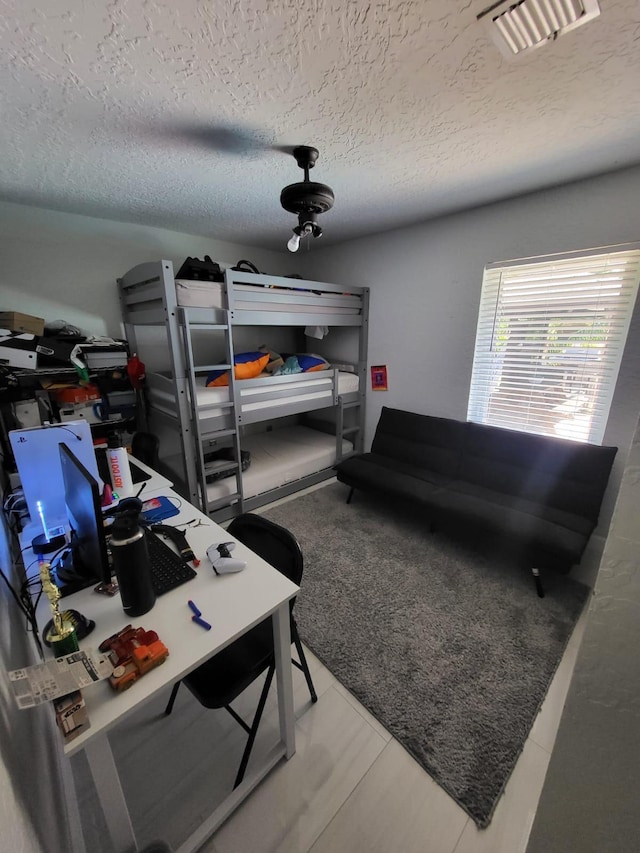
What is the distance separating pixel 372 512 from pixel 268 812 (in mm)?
1981

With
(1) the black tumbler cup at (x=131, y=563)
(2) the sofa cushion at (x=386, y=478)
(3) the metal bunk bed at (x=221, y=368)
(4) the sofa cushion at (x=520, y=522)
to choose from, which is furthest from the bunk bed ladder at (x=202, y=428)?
(4) the sofa cushion at (x=520, y=522)

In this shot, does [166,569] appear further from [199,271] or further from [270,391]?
[199,271]

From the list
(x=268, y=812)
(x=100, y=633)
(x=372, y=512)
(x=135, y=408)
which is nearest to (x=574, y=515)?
(x=372, y=512)

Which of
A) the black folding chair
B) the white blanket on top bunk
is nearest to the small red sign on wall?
the white blanket on top bunk

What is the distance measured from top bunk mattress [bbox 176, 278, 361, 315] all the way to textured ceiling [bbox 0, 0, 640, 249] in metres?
0.57

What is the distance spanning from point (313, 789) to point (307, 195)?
246cm

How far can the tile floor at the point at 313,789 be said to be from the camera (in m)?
1.04

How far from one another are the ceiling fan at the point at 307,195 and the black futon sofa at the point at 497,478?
1919 mm

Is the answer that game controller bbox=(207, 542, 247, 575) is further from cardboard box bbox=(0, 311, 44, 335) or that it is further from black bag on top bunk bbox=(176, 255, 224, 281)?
cardboard box bbox=(0, 311, 44, 335)

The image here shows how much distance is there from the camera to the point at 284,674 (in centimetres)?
114

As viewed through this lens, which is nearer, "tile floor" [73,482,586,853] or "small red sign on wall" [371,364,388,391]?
"tile floor" [73,482,586,853]

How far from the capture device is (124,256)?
2.73 metres

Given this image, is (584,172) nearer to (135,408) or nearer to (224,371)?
(224,371)

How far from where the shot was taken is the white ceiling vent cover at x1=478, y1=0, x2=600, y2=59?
0.85 meters
